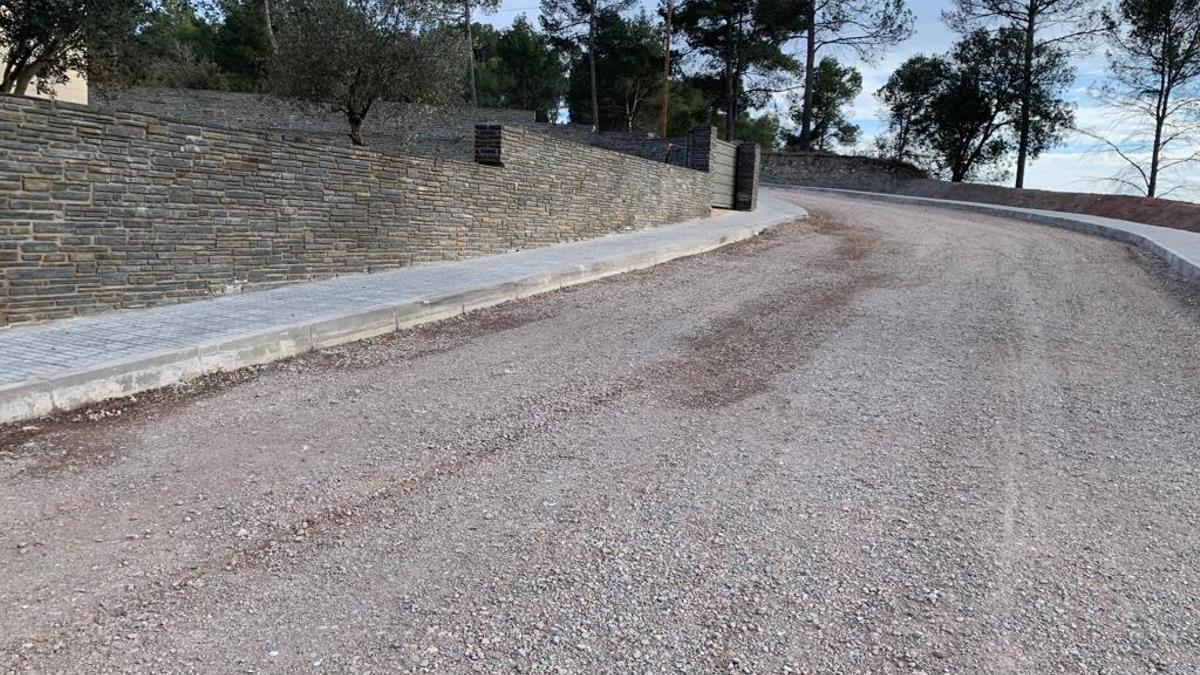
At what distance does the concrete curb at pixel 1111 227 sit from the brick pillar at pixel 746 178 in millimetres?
7898

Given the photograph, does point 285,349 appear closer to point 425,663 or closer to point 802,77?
point 425,663

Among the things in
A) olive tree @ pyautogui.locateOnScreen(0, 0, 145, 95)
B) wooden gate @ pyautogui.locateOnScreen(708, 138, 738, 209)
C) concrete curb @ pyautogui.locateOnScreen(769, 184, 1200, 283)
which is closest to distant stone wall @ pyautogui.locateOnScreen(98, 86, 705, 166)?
wooden gate @ pyautogui.locateOnScreen(708, 138, 738, 209)

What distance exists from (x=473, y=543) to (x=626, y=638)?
2.77 ft

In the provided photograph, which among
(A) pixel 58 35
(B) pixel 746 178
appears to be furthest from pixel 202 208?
(B) pixel 746 178

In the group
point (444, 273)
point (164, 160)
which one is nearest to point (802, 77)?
point (444, 273)

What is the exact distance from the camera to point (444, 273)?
9.15 metres

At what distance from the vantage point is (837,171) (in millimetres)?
34750

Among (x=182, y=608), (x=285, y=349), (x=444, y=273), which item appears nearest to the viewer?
(x=182, y=608)

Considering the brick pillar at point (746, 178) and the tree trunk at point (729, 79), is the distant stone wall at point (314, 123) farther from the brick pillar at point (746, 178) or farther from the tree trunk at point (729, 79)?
the tree trunk at point (729, 79)

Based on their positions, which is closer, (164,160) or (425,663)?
(425,663)

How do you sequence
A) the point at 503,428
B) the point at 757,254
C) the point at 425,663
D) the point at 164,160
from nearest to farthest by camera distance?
the point at 425,663 < the point at 503,428 < the point at 164,160 < the point at 757,254

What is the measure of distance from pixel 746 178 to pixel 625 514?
1860cm

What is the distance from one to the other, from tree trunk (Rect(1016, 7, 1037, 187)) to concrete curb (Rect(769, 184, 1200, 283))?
286 inches

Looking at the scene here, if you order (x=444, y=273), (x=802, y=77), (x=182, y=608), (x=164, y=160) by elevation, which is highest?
(x=802, y=77)
